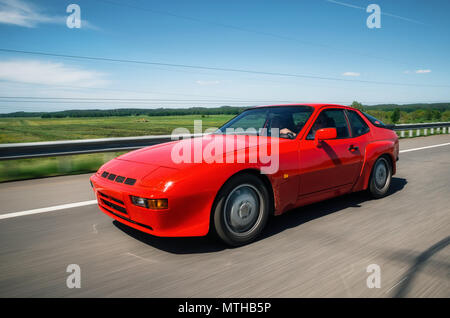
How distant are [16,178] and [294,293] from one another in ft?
20.2

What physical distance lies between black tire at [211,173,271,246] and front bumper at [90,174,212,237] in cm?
15

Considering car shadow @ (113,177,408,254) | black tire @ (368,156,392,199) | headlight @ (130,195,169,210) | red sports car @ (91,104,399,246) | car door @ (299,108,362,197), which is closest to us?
headlight @ (130,195,169,210)

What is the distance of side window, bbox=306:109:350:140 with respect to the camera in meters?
4.17

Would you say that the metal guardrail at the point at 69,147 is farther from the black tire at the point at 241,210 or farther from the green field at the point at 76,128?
the green field at the point at 76,128

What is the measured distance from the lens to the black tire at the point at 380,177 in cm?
482

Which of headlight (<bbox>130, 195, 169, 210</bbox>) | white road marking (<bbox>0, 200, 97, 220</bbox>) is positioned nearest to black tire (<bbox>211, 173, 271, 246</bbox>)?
headlight (<bbox>130, 195, 169, 210</bbox>)

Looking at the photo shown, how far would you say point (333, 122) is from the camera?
442 cm

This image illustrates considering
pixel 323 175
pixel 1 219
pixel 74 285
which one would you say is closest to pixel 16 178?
pixel 1 219

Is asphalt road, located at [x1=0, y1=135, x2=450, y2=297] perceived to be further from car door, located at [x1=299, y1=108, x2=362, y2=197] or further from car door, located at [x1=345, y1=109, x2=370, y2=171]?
car door, located at [x1=345, y1=109, x2=370, y2=171]

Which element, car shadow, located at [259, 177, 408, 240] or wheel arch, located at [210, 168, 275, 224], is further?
car shadow, located at [259, 177, 408, 240]

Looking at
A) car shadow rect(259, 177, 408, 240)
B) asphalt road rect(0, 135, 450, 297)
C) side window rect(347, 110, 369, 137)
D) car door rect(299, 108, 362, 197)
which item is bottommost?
asphalt road rect(0, 135, 450, 297)

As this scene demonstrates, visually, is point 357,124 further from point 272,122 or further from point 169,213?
point 169,213

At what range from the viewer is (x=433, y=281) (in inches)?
97.9

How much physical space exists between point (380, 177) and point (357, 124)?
95 centimetres
